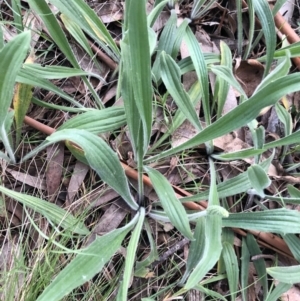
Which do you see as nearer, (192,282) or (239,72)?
(192,282)

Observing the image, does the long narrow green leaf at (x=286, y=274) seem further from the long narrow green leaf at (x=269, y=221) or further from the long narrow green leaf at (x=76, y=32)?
the long narrow green leaf at (x=76, y=32)

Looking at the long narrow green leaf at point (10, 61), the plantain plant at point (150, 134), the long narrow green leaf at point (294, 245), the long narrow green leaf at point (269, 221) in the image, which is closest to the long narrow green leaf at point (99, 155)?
the plantain plant at point (150, 134)

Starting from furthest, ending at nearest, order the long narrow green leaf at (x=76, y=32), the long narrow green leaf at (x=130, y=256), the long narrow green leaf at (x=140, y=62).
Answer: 1. the long narrow green leaf at (x=76, y=32)
2. the long narrow green leaf at (x=130, y=256)
3. the long narrow green leaf at (x=140, y=62)

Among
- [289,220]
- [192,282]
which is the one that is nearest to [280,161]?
[289,220]

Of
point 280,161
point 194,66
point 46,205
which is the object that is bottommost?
point 280,161

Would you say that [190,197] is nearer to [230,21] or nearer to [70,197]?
[70,197]

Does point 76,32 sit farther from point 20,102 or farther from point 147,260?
A: point 147,260

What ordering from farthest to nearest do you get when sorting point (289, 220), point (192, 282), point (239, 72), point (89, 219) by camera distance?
point (239, 72)
point (89, 219)
point (289, 220)
point (192, 282)

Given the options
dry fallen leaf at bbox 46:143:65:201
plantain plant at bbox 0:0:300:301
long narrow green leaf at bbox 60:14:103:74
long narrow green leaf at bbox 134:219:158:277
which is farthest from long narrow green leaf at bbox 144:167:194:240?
long narrow green leaf at bbox 60:14:103:74
